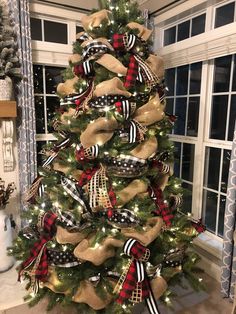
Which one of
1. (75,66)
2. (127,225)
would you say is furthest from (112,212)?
(75,66)

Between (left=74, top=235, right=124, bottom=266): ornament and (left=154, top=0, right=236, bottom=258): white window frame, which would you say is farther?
(left=154, top=0, right=236, bottom=258): white window frame

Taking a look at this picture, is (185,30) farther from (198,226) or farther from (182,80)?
(198,226)

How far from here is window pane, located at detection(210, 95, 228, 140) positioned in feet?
6.87

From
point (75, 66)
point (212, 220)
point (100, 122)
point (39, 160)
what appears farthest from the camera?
point (39, 160)

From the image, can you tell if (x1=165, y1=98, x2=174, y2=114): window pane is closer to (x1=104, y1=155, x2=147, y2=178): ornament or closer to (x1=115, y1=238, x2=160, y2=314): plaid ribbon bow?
(x1=104, y1=155, x2=147, y2=178): ornament

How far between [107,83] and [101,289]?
1024mm

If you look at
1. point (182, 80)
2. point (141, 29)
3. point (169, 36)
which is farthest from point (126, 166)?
point (169, 36)

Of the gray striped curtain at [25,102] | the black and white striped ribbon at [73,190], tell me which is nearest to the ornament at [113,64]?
the black and white striped ribbon at [73,190]

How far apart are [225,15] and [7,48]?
1798 millimetres

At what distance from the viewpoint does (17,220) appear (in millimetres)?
2445

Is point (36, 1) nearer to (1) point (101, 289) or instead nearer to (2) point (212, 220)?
(1) point (101, 289)

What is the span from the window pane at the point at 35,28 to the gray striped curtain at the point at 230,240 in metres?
2.09

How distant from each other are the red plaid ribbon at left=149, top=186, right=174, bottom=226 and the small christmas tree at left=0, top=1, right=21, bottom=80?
1.57m

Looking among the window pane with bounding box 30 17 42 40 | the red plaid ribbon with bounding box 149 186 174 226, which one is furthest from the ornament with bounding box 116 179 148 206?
the window pane with bounding box 30 17 42 40
